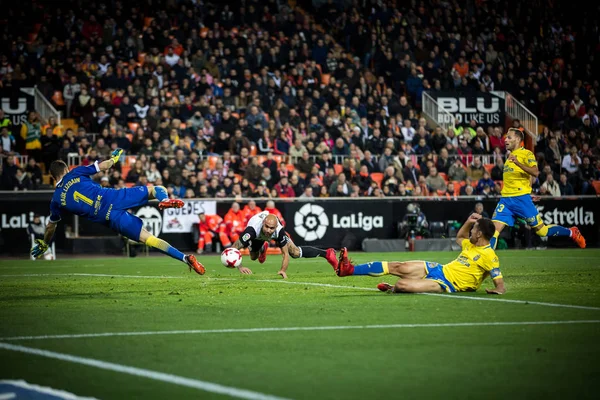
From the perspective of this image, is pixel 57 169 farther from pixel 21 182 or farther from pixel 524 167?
pixel 21 182

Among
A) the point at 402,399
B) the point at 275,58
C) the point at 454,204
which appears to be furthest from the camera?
the point at 275,58

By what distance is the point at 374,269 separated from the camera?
1163 centimetres

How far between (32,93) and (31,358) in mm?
22599

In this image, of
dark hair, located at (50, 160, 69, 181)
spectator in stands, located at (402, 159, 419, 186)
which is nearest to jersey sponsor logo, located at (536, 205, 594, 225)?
spectator in stands, located at (402, 159, 419, 186)

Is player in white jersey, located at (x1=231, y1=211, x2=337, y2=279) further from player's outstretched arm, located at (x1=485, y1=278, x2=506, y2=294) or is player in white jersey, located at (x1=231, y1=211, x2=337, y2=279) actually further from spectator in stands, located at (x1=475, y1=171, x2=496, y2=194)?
spectator in stands, located at (x1=475, y1=171, x2=496, y2=194)

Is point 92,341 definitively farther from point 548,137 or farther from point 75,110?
point 548,137

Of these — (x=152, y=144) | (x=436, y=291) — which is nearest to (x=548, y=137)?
(x=152, y=144)

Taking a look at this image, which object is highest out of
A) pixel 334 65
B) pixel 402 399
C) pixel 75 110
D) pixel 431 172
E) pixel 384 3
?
pixel 384 3

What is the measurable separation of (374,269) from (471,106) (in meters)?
22.8

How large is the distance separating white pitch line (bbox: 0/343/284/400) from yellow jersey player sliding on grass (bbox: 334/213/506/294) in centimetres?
500

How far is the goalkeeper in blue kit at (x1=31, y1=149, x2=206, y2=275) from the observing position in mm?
13109

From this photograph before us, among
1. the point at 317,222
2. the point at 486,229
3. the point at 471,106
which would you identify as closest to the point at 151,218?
the point at 317,222

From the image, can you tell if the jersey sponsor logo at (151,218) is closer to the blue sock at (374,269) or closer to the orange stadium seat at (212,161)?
the orange stadium seat at (212,161)

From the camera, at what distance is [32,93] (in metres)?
28.3
